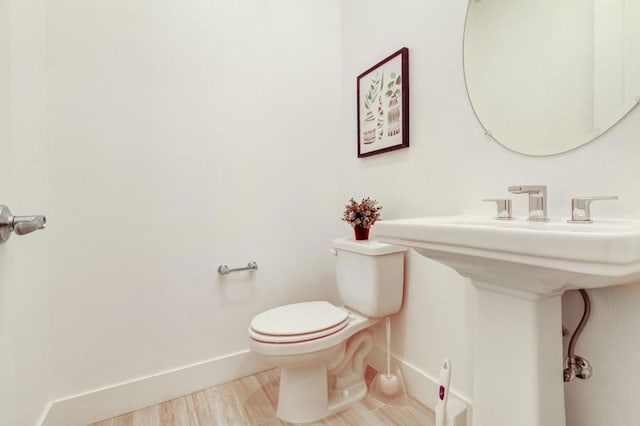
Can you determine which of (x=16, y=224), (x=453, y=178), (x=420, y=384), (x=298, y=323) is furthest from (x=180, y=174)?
(x=420, y=384)

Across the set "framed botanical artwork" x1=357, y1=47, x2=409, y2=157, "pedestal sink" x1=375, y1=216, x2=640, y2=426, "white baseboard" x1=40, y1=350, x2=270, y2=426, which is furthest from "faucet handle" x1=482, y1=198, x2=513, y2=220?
"white baseboard" x1=40, y1=350, x2=270, y2=426

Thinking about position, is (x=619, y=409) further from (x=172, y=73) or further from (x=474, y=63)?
(x=172, y=73)

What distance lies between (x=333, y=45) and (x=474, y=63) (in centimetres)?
104

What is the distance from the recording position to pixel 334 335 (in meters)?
1.29

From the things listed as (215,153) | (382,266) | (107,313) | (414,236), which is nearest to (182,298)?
(107,313)

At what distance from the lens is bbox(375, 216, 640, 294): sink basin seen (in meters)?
0.50

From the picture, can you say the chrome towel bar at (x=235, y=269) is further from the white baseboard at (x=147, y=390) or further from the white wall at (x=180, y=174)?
the white baseboard at (x=147, y=390)

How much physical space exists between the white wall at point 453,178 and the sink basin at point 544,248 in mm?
166

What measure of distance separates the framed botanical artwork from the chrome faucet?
66cm

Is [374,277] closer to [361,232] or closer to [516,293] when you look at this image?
[361,232]

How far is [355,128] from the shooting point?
6.16ft

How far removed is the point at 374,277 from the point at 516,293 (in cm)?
66

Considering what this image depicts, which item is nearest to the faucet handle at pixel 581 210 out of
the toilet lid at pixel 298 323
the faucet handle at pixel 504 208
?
the faucet handle at pixel 504 208

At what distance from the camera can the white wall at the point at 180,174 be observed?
132 centimetres
